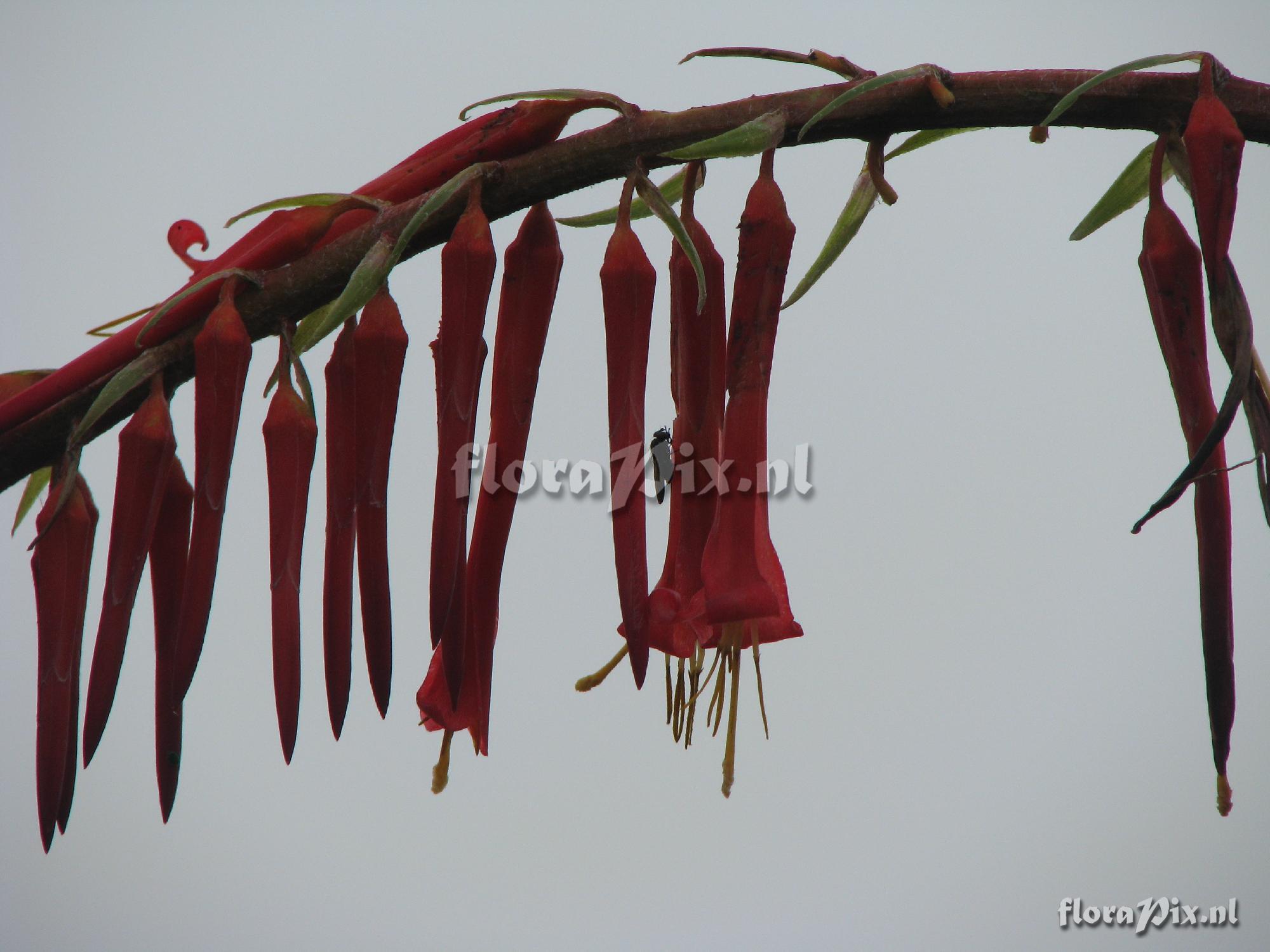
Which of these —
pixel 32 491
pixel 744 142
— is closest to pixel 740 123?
pixel 744 142

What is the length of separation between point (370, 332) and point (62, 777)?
0.45 feet

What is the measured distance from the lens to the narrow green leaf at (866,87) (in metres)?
0.24

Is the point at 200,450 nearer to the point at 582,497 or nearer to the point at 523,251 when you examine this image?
the point at 523,251

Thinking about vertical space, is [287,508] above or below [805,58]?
below

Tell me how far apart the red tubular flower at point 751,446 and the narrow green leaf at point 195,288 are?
4.7 inches

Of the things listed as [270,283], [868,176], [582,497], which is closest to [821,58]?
[868,176]

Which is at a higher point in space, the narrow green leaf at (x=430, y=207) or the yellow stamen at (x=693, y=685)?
the narrow green leaf at (x=430, y=207)

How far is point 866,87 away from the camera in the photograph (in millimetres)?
242

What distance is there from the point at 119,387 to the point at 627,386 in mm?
123

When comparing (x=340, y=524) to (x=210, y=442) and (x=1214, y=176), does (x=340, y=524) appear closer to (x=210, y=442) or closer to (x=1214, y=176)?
(x=210, y=442)

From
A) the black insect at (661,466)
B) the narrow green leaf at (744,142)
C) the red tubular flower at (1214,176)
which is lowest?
the black insect at (661,466)

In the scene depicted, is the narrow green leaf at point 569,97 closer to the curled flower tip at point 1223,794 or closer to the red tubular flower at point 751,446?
the red tubular flower at point 751,446

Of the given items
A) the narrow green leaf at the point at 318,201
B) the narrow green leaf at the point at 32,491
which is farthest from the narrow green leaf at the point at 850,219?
the narrow green leaf at the point at 32,491

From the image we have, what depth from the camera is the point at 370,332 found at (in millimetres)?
254
